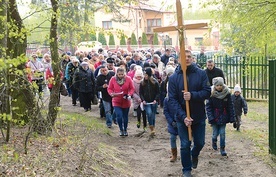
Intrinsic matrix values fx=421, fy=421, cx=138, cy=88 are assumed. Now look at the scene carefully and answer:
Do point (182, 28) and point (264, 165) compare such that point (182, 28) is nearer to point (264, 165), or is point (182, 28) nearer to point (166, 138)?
point (264, 165)

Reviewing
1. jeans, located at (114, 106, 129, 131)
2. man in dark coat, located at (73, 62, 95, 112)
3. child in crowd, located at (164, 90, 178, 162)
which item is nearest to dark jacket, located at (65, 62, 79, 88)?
man in dark coat, located at (73, 62, 95, 112)

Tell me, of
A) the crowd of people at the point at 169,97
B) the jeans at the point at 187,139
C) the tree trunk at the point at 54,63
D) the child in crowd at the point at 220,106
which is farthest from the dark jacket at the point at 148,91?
the jeans at the point at 187,139

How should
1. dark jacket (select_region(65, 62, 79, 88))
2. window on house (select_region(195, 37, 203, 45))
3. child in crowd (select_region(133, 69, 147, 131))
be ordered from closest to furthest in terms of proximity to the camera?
child in crowd (select_region(133, 69, 147, 131))
dark jacket (select_region(65, 62, 79, 88))
window on house (select_region(195, 37, 203, 45))

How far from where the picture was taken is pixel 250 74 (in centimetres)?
1702

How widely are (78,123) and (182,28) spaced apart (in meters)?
4.75

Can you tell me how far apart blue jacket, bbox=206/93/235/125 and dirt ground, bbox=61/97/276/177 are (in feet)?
2.45

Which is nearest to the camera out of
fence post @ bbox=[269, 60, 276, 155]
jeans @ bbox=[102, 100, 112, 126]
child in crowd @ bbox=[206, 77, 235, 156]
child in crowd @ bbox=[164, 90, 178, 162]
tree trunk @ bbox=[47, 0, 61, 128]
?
fence post @ bbox=[269, 60, 276, 155]

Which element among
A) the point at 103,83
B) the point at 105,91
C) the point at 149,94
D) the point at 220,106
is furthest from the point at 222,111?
the point at 103,83

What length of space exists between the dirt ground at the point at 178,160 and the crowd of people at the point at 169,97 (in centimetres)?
24

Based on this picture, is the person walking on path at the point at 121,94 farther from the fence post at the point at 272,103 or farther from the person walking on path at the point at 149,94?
the fence post at the point at 272,103

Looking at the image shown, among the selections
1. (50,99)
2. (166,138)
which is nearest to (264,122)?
(166,138)

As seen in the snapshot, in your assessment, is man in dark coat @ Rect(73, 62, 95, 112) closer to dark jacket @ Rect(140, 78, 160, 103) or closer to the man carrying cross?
dark jacket @ Rect(140, 78, 160, 103)

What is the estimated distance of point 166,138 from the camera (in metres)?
10.3

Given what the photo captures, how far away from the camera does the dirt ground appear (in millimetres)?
7449
